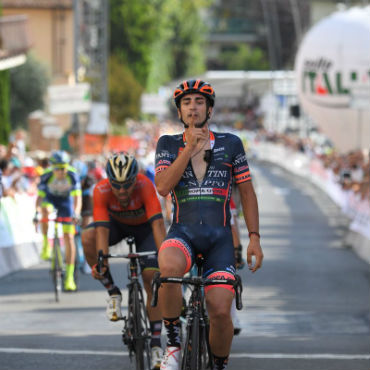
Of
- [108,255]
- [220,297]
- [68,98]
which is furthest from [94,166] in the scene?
[220,297]

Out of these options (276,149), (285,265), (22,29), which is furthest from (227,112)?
(285,265)

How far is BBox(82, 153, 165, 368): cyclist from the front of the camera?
927cm

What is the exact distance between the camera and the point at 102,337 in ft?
37.6

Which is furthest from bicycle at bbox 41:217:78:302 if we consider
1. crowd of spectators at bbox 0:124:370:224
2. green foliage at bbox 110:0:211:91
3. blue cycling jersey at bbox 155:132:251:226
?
green foliage at bbox 110:0:211:91

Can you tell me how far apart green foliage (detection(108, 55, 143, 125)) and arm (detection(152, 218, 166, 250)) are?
5152 cm

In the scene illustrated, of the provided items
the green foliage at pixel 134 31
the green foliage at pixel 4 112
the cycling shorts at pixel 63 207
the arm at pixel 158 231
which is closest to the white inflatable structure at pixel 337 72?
the green foliage at pixel 4 112

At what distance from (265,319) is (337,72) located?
991 inches

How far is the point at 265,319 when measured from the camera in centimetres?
1297

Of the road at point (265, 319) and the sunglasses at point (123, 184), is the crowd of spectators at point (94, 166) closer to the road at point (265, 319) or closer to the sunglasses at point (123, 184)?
the road at point (265, 319)

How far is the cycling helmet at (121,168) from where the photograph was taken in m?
9.23

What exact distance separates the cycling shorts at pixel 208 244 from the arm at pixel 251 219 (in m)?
0.15

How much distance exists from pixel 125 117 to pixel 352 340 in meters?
51.1

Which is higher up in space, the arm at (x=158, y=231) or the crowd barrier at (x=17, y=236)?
the arm at (x=158, y=231)

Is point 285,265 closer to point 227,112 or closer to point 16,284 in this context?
point 16,284
